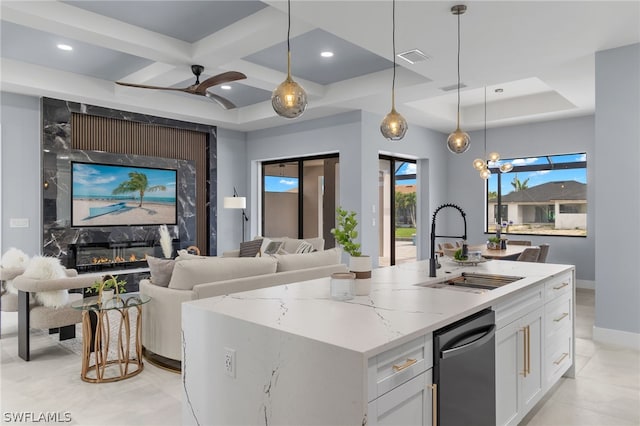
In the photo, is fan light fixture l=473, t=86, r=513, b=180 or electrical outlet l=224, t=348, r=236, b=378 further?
fan light fixture l=473, t=86, r=513, b=180

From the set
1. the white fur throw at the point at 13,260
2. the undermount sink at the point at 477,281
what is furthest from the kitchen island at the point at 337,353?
the white fur throw at the point at 13,260

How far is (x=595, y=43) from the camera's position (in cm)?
412

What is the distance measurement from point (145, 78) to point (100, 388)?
399 centimetres

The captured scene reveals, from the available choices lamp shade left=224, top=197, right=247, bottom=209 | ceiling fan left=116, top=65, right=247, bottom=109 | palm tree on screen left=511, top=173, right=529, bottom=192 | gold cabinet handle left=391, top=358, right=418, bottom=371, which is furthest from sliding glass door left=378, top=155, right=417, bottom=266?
gold cabinet handle left=391, top=358, right=418, bottom=371

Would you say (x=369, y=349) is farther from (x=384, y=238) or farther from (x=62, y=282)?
(x=384, y=238)

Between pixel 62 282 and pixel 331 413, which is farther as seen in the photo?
pixel 62 282

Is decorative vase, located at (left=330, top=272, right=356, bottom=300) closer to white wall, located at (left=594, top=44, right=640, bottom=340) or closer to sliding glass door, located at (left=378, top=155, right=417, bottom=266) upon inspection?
white wall, located at (left=594, top=44, right=640, bottom=340)

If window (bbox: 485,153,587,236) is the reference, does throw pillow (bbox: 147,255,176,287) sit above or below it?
below

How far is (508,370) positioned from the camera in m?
2.35

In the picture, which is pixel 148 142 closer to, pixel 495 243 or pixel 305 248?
pixel 305 248

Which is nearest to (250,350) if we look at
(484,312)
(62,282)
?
(484,312)

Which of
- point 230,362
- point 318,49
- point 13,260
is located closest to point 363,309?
point 230,362

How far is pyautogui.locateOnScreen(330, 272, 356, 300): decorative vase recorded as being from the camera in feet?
7.11

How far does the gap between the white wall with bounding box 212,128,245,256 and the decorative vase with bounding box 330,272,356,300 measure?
634 cm
